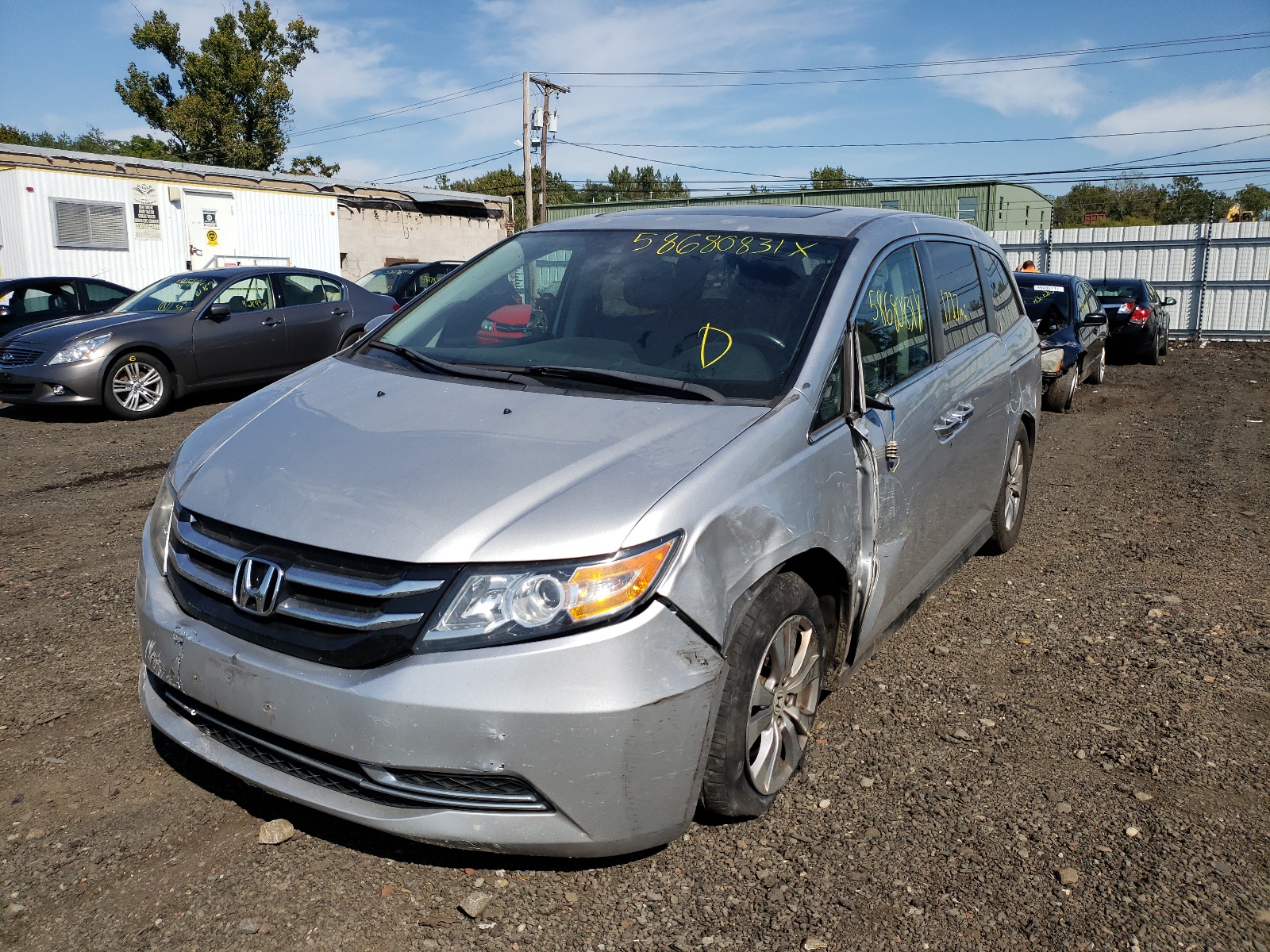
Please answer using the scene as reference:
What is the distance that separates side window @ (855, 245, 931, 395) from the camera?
133 inches

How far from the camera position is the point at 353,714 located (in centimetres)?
225

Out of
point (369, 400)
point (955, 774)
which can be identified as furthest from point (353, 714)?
point (955, 774)

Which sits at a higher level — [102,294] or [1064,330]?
[102,294]

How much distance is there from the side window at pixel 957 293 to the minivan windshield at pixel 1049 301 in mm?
7702

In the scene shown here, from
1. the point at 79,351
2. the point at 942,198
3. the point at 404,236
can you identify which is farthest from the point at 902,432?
the point at 942,198

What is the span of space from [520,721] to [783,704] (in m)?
0.98

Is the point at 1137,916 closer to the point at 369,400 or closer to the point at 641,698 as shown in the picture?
the point at 641,698

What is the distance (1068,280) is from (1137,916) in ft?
38.0

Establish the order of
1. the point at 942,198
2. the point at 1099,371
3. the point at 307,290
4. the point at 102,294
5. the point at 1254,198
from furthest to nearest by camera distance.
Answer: the point at 1254,198 < the point at 942,198 < the point at 1099,371 < the point at 102,294 < the point at 307,290

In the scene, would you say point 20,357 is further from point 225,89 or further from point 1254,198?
point 1254,198

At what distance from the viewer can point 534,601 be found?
89.0 inches

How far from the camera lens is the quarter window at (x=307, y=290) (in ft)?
38.6

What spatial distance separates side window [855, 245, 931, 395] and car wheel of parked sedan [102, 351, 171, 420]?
8.87 metres

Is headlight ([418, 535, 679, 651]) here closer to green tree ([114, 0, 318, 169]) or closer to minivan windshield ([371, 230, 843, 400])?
minivan windshield ([371, 230, 843, 400])
